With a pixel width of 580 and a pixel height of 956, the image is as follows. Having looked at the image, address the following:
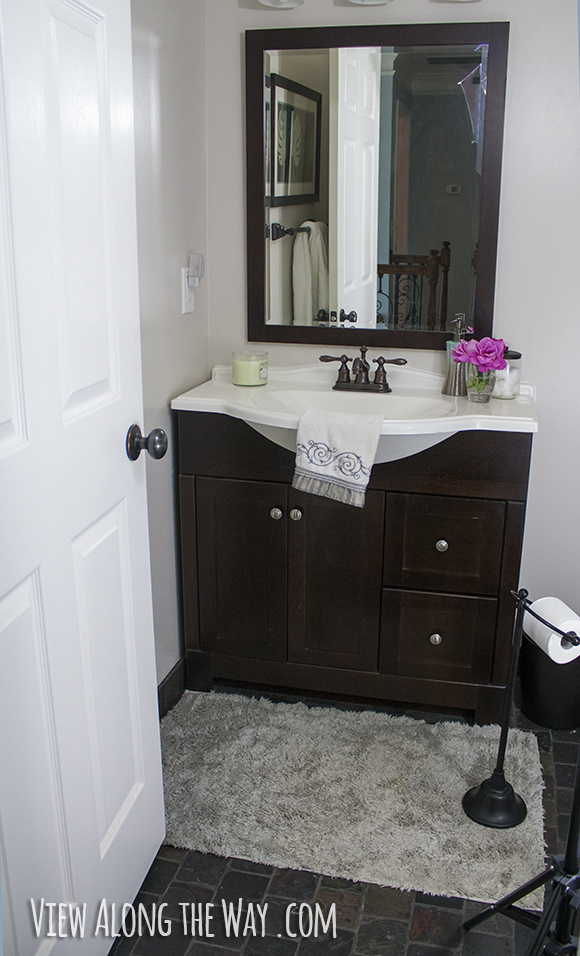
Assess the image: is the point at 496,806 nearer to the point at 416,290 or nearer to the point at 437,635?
the point at 437,635

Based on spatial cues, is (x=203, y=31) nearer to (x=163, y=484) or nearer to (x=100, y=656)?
(x=163, y=484)

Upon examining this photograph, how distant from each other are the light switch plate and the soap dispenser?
Result: 0.77 meters

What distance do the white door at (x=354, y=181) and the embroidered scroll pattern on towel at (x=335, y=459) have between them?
606 mm

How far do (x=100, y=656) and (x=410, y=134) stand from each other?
5.56 feet

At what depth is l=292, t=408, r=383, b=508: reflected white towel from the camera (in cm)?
201

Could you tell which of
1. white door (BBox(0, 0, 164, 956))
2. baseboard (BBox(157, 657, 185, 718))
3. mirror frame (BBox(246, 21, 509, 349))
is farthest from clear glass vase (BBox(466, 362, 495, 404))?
baseboard (BBox(157, 657, 185, 718))

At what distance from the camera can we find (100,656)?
57.0 inches

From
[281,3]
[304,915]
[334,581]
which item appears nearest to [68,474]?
[304,915]

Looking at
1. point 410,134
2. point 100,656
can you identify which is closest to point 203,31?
point 410,134

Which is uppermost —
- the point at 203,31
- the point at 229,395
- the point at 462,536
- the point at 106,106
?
the point at 203,31

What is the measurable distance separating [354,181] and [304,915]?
192 centimetres

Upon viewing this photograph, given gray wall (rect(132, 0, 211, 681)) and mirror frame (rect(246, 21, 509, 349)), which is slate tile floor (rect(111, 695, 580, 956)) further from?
mirror frame (rect(246, 21, 509, 349))

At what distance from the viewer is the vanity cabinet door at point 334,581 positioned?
88.7 inches

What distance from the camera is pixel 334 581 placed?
231cm
